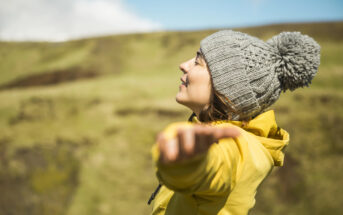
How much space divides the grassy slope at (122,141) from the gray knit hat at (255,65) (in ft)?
13.2

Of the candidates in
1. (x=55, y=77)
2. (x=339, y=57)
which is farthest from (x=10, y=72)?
(x=339, y=57)

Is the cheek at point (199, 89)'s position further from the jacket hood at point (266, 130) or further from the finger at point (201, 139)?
the finger at point (201, 139)

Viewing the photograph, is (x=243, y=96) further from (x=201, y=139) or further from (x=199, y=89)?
(x=201, y=139)

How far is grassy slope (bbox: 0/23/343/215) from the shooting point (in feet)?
16.4

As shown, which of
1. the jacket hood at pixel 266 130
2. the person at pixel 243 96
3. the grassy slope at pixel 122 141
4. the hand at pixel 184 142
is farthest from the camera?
the grassy slope at pixel 122 141

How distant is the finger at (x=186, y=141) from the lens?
0.60m

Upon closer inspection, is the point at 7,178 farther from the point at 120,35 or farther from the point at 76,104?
the point at 120,35

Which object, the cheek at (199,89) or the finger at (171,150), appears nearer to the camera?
the finger at (171,150)

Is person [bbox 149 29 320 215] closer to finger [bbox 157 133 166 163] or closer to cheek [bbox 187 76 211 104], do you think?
cheek [bbox 187 76 211 104]

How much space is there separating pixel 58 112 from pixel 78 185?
10.8 feet

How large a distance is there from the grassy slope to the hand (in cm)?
482

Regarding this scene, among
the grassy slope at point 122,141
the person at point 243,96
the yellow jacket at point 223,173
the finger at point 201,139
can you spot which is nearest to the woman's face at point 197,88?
the person at point 243,96

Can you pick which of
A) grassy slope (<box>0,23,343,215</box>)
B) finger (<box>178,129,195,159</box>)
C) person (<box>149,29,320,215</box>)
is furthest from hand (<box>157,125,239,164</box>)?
grassy slope (<box>0,23,343,215</box>)

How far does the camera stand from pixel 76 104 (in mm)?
8094
